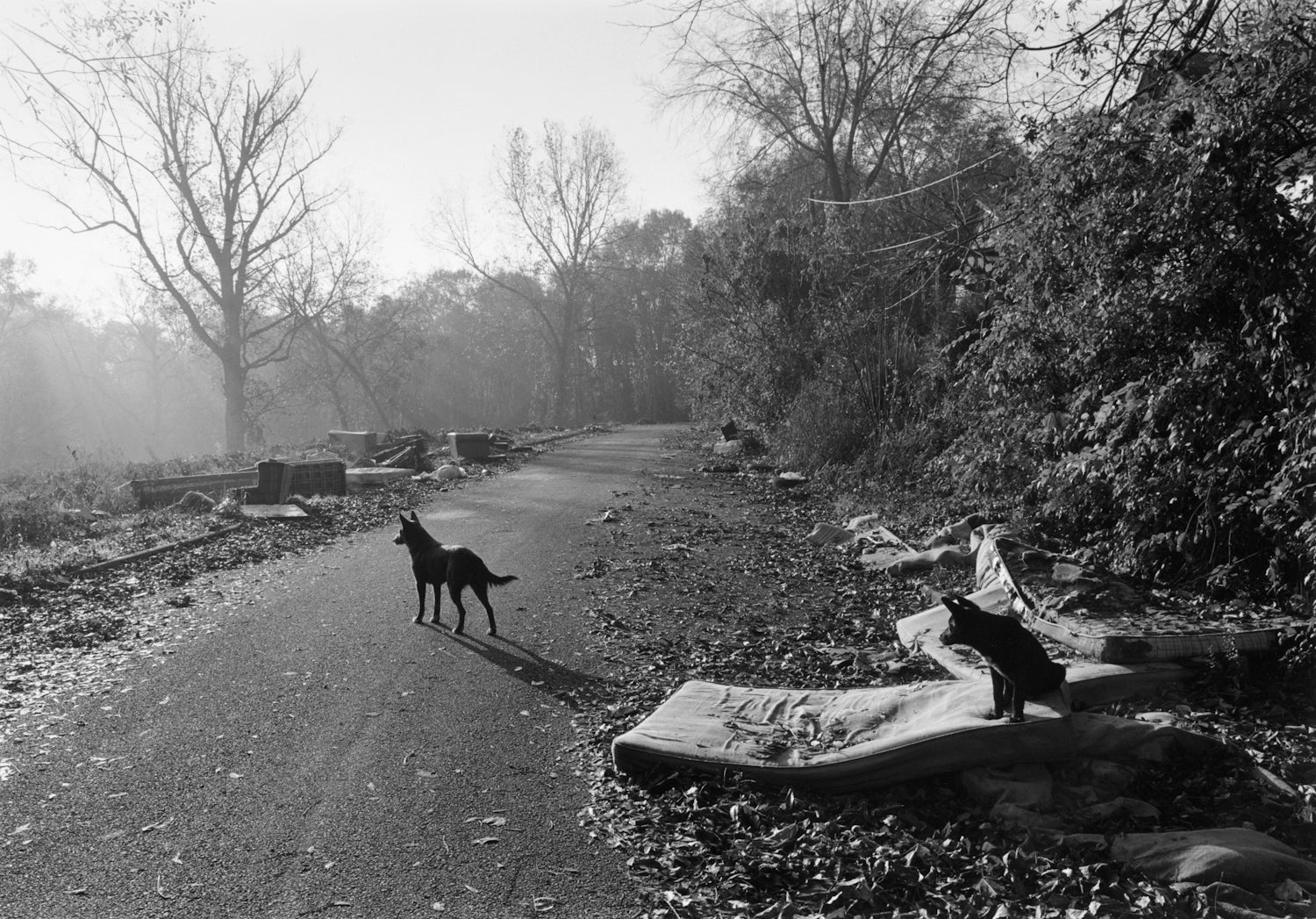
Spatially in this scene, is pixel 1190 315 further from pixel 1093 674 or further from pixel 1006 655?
pixel 1006 655

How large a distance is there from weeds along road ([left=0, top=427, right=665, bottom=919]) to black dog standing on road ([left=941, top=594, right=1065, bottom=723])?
1.88 meters

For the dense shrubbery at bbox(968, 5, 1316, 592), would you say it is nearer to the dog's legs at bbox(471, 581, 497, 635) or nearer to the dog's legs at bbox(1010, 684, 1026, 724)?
the dog's legs at bbox(1010, 684, 1026, 724)

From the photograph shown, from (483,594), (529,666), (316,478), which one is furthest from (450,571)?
(316,478)

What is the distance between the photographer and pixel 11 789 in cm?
404

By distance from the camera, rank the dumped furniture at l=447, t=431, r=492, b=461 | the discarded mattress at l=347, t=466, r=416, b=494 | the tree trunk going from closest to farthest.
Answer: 1. the discarded mattress at l=347, t=466, r=416, b=494
2. the dumped furniture at l=447, t=431, r=492, b=461
3. the tree trunk

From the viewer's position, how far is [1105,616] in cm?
564

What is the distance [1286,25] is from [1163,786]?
450 centimetres

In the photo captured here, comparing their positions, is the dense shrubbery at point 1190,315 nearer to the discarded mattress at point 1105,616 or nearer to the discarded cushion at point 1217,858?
the discarded mattress at point 1105,616

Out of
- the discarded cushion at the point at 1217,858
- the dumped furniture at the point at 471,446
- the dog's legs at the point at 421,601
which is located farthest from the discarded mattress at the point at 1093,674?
the dumped furniture at the point at 471,446

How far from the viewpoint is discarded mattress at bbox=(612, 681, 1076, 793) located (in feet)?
12.6

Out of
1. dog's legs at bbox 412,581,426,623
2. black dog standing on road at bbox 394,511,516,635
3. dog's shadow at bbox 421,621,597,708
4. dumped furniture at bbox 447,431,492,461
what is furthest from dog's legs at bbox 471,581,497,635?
dumped furniture at bbox 447,431,492,461

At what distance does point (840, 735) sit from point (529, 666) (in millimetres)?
2493

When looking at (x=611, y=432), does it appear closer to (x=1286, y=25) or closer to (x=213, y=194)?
(x=213, y=194)

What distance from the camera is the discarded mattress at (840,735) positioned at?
385 centimetres
